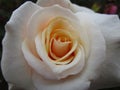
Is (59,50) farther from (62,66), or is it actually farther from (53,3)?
(53,3)

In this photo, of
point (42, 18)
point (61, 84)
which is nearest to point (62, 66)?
point (61, 84)

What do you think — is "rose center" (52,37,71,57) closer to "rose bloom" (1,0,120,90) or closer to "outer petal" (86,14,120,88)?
"rose bloom" (1,0,120,90)

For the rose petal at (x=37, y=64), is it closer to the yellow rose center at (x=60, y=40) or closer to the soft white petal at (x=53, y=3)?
the yellow rose center at (x=60, y=40)

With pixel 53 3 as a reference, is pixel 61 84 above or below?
below

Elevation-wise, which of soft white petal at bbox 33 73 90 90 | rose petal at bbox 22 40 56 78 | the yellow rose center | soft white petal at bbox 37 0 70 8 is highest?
soft white petal at bbox 37 0 70 8

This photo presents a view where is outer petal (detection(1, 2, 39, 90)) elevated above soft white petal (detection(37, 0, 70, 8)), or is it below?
below

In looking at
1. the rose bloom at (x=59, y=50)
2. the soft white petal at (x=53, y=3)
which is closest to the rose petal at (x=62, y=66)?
the rose bloom at (x=59, y=50)

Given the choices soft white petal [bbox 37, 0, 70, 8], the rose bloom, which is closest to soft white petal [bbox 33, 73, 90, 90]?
the rose bloom
